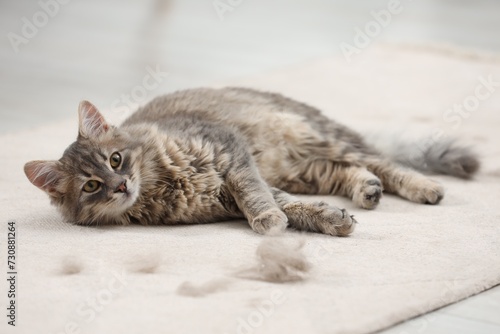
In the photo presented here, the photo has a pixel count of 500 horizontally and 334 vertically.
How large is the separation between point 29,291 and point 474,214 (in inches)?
72.0

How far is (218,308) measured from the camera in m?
2.23

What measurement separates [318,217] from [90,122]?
0.98 metres

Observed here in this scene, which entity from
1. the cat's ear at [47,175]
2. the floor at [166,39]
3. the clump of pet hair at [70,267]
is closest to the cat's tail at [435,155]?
the cat's ear at [47,175]

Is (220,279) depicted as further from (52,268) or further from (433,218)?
(433,218)

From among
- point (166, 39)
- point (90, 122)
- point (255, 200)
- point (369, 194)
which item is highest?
point (90, 122)

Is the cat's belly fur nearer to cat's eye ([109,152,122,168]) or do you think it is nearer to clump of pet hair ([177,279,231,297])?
cat's eye ([109,152,122,168])

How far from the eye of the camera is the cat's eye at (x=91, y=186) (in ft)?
9.45

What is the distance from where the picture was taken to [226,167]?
3.11 metres

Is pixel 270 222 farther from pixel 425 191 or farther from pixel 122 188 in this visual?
pixel 425 191

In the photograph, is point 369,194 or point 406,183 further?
point 406,183

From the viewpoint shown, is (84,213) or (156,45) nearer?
(84,213)

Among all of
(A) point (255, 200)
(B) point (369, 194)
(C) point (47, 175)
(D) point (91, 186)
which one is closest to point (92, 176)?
(D) point (91, 186)

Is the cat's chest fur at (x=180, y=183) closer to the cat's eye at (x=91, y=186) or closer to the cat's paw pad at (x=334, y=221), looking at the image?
the cat's eye at (x=91, y=186)

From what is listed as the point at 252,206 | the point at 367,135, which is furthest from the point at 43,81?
the point at 252,206
